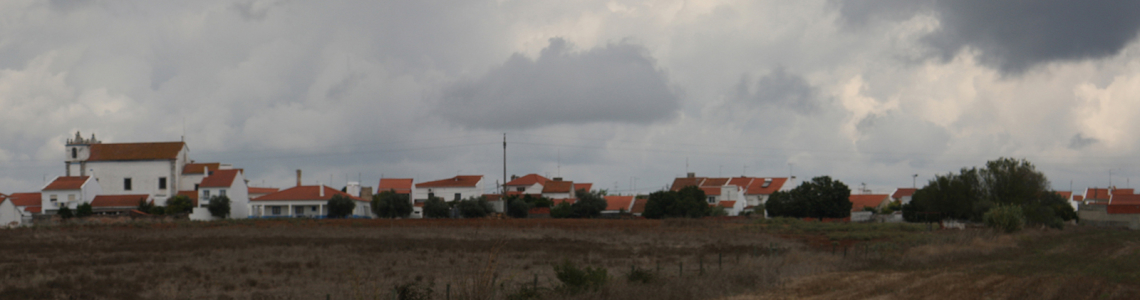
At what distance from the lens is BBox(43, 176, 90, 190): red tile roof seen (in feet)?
281

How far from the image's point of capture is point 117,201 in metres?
88.5

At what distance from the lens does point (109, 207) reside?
86875 millimetres

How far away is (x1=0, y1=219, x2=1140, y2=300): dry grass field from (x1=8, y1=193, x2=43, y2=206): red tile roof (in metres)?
45.4

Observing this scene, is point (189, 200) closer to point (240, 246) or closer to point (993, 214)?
point (240, 246)

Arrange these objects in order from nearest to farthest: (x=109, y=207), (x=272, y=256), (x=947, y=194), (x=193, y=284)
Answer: (x=193, y=284) → (x=272, y=256) → (x=947, y=194) → (x=109, y=207)

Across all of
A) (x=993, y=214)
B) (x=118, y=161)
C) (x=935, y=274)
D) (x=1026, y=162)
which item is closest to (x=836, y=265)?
(x=935, y=274)

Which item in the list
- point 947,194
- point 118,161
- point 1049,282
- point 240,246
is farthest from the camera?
point 118,161

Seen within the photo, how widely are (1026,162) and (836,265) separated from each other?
72917mm

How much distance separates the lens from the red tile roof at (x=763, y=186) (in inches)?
4737

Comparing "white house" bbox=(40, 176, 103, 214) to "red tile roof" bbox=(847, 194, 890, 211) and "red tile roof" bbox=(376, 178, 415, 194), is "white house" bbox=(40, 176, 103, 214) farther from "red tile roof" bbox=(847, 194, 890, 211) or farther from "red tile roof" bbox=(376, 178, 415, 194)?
"red tile roof" bbox=(847, 194, 890, 211)

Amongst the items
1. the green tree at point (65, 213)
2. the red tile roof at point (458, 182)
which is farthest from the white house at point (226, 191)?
the red tile roof at point (458, 182)

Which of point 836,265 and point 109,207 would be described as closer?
point 836,265

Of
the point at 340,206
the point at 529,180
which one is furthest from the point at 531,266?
the point at 529,180

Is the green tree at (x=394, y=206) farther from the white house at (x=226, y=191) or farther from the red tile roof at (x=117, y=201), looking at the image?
the red tile roof at (x=117, y=201)
